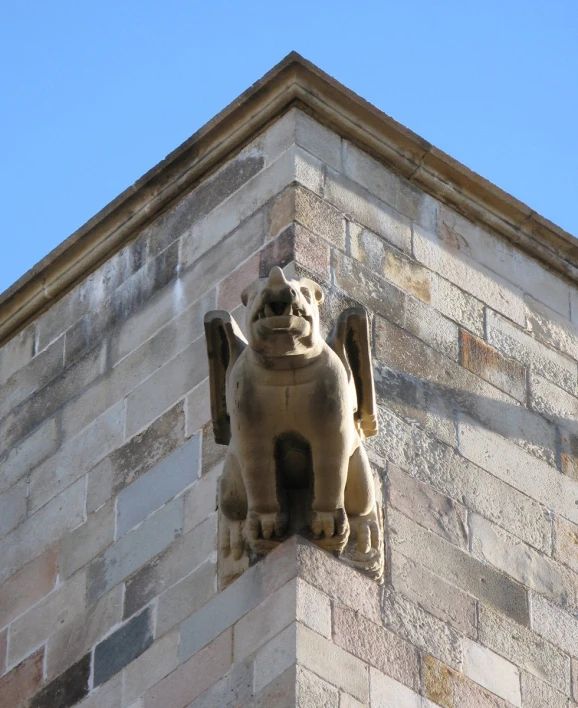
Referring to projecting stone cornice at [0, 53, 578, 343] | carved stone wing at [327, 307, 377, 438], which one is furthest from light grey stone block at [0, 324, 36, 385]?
carved stone wing at [327, 307, 377, 438]

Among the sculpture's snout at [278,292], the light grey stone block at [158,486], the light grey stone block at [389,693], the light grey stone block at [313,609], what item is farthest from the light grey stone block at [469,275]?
the light grey stone block at [389,693]

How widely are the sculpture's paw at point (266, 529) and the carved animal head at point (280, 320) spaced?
2.41 ft

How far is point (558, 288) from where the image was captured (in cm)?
1365

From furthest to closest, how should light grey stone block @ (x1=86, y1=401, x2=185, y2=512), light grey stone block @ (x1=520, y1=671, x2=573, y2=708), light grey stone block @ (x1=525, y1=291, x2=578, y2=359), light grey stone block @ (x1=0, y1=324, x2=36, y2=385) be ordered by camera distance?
light grey stone block @ (x1=0, y1=324, x2=36, y2=385) → light grey stone block @ (x1=525, y1=291, x2=578, y2=359) → light grey stone block @ (x1=86, y1=401, x2=185, y2=512) → light grey stone block @ (x1=520, y1=671, x2=573, y2=708)

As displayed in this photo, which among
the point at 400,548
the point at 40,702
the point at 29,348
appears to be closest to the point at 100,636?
the point at 40,702

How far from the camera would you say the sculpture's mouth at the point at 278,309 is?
10695 mm

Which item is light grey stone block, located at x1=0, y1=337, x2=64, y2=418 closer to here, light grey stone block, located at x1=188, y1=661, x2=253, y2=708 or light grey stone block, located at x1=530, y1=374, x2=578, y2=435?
light grey stone block, located at x1=530, y1=374, x2=578, y2=435

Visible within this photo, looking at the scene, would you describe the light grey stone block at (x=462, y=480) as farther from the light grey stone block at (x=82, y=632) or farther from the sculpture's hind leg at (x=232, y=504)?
the light grey stone block at (x=82, y=632)

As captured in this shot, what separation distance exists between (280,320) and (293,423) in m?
0.44

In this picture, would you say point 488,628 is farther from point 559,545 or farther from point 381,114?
point 381,114

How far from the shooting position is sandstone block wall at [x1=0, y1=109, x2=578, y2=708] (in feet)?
36.4

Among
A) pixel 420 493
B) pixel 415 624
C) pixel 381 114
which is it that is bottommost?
pixel 415 624

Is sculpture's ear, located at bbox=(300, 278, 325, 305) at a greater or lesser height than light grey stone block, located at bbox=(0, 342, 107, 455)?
lesser

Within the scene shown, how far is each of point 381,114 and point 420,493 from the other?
2.13 meters
